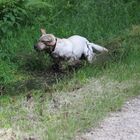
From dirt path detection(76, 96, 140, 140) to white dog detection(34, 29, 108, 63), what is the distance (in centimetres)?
178

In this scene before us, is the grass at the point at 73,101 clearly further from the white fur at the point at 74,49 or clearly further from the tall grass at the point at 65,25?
the tall grass at the point at 65,25

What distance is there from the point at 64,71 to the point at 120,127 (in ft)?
7.47

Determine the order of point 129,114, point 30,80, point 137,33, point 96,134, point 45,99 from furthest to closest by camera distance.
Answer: point 137,33 < point 30,80 < point 45,99 < point 129,114 < point 96,134

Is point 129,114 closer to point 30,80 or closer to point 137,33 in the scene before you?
point 30,80

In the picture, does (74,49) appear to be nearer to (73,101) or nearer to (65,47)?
(65,47)

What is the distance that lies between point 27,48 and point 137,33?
6.36 ft

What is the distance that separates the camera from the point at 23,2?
34.4 feet

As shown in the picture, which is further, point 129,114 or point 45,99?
point 45,99

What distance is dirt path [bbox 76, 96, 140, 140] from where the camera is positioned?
6.47 m

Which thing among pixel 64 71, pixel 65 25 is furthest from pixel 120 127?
pixel 65 25

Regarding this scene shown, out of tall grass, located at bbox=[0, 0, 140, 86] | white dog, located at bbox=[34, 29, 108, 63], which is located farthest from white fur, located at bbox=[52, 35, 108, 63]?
tall grass, located at bbox=[0, 0, 140, 86]

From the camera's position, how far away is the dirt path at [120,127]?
647cm

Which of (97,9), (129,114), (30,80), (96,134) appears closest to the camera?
(96,134)

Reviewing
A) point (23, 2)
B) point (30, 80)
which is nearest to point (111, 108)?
point (30, 80)
